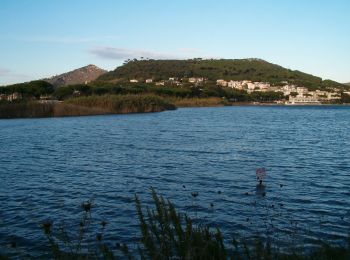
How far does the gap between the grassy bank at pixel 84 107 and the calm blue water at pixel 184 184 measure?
3371 centimetres

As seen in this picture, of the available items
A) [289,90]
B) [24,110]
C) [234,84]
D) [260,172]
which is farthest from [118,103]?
[289,90]

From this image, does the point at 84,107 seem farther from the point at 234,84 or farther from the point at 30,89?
the point at 234,84

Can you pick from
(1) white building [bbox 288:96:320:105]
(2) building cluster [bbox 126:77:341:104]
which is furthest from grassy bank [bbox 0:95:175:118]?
(1) white building [bbox 288:96:320:105]

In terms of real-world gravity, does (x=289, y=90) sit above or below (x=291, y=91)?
above

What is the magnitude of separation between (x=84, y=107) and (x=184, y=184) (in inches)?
2226

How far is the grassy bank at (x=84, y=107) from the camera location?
66312 mm

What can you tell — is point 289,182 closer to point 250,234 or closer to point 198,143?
point 250,234

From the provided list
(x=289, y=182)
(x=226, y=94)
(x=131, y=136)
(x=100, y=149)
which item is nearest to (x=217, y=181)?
(x=289, y=182)

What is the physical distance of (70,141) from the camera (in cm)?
3566

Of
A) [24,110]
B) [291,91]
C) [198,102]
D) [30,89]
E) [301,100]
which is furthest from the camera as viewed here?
[291,91]

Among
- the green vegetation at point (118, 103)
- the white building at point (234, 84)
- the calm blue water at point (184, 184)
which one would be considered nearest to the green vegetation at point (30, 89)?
the green vegetation at point (118, 103)

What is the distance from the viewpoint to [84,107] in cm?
7238

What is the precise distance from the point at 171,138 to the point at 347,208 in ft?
78.0

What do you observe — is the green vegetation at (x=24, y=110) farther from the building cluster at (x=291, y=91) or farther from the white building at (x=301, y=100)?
the white building at (x=301, y=100)
